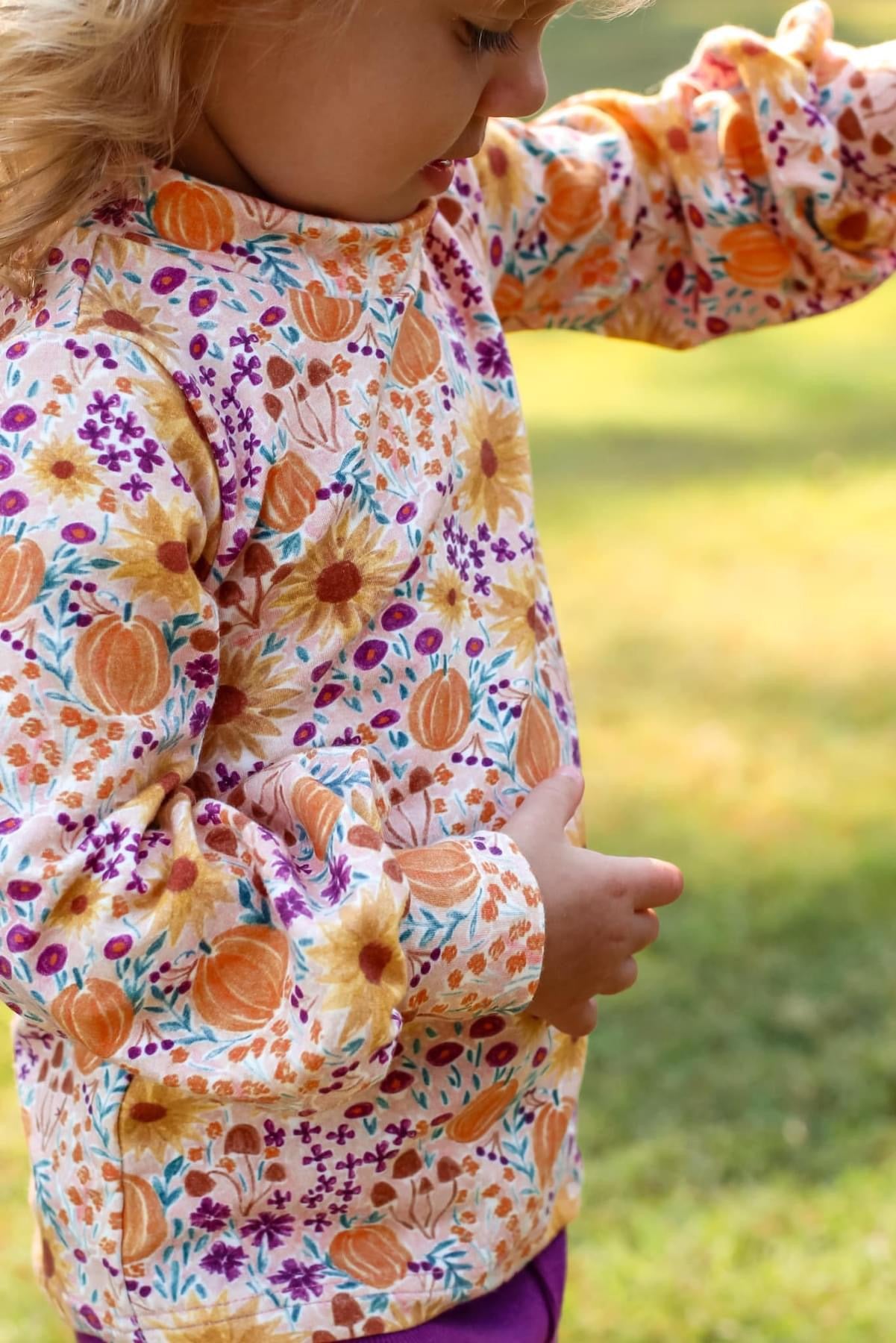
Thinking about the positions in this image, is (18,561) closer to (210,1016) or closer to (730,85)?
(210,1016)

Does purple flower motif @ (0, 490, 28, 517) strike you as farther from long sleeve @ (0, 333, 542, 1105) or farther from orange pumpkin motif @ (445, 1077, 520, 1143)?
orange pumpkin motif @ (445, 1077, 520, 1143)

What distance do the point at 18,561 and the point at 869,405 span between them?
527 centimetres

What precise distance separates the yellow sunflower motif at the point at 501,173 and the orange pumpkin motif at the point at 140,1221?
82cm

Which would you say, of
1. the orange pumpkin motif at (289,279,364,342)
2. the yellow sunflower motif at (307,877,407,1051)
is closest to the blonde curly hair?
the orange pumpkin motif at (289,279,364,342)

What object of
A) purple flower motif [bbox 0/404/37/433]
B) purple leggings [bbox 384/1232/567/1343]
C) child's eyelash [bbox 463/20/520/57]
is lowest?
purple leggings [bbox 384/1232/567/1343]

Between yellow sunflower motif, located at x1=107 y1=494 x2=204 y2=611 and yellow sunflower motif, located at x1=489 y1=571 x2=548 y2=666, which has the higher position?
yellow sunflower motif, located at x1=107 y1=494 x2=204 y2=611

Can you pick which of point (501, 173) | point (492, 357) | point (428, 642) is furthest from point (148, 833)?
point (501, 173)

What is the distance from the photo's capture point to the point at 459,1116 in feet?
3.93

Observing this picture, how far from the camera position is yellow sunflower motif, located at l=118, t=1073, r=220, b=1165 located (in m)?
1.11

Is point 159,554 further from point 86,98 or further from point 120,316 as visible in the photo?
point 86,98

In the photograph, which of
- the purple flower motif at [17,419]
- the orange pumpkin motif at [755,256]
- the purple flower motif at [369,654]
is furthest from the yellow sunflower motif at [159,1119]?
the orange pumpkin motif at [755,256]

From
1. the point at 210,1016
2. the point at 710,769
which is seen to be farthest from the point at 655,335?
the point at 710,769

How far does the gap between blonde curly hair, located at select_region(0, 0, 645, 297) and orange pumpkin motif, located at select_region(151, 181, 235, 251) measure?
0.02 m

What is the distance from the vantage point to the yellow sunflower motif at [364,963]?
97 cm
